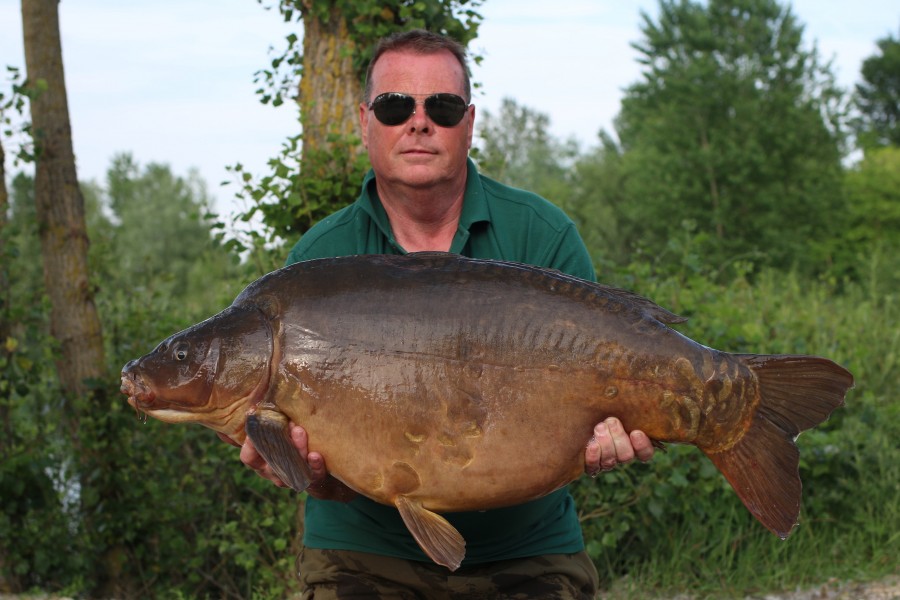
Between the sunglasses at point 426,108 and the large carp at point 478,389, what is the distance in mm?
705

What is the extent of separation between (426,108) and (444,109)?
0.06 metres

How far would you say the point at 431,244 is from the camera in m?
3.32

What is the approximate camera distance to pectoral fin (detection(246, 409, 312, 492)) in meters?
2.58

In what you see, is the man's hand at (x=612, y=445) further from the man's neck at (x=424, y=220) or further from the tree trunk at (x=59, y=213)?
the tree trunk at (x=59, y=213)

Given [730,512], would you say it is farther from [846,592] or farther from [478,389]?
[478,389]

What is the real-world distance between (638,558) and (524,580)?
9.95ft

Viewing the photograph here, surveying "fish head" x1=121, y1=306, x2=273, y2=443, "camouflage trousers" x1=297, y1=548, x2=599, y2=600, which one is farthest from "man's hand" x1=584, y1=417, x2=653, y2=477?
"fish head" x1=121, y1=306, x2=273, y2=443

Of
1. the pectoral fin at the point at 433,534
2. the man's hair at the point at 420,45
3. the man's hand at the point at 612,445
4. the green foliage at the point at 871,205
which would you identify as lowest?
the green foliage at the point at 871,205

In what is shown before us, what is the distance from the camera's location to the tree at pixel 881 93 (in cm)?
6081

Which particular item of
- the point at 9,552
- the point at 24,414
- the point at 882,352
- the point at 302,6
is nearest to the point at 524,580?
the point at 302,6

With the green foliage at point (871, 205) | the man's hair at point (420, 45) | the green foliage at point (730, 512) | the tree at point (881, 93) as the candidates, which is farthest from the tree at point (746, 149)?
the man's hair at point (420, 45)

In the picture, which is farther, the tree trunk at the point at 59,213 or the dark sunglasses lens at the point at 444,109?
the tree trunk at the point at 59,213

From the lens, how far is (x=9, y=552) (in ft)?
20.1

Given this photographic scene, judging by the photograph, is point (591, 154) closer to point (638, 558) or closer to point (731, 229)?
point (731, 229)
